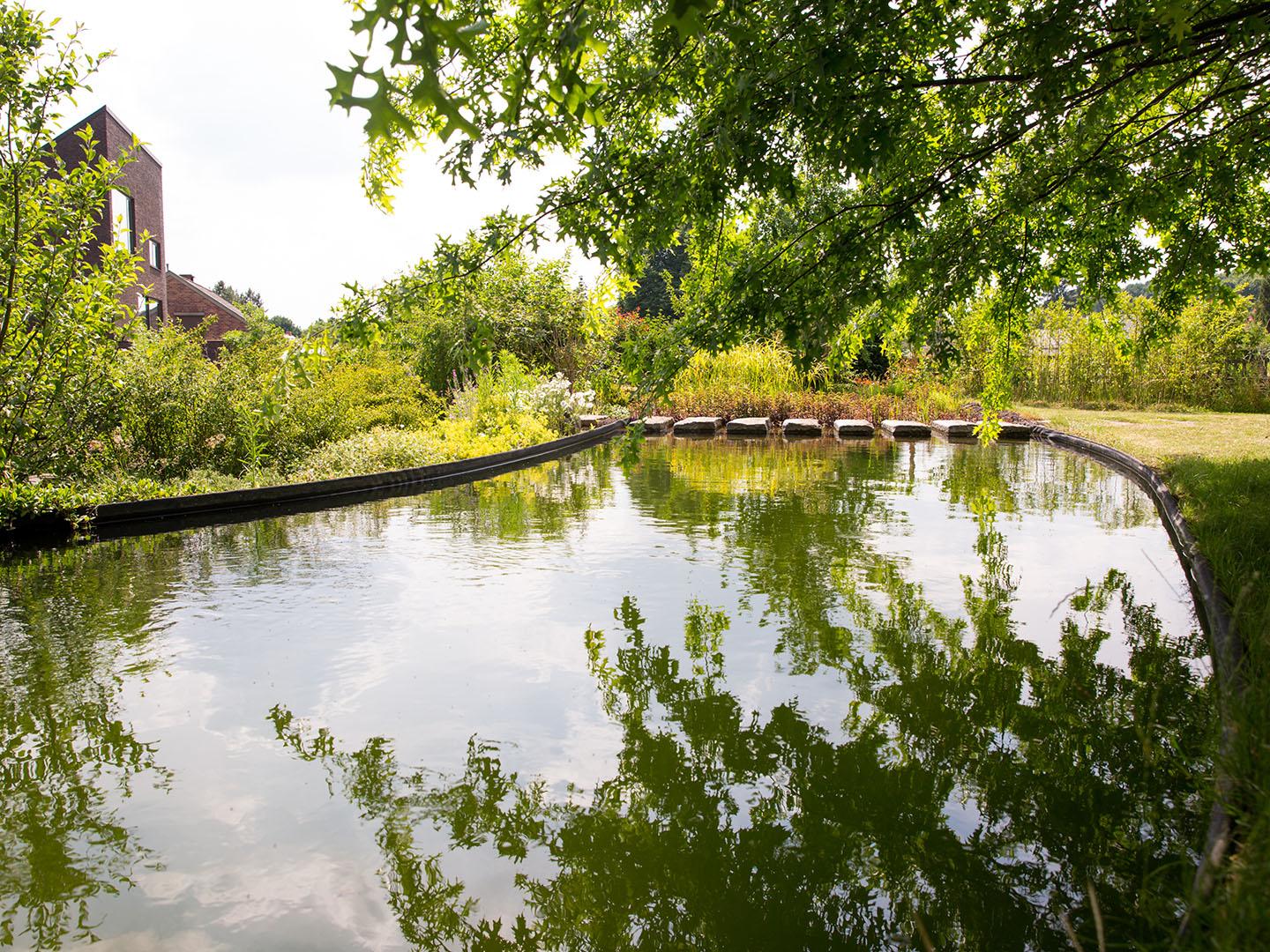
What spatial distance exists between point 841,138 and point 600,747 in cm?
337

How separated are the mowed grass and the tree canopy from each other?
2227 mm

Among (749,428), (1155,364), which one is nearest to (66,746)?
(749,428)

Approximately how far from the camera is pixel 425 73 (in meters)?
1.45

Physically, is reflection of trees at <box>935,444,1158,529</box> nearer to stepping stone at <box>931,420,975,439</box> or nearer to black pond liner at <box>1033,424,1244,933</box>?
black pond liner at <box>1033,424,1244,933</box>

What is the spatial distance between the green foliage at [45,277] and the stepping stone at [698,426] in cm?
1371

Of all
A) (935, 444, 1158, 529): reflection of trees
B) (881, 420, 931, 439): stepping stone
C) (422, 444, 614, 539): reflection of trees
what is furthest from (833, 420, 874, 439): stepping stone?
(422, 444, 614, 539): reflection of trees

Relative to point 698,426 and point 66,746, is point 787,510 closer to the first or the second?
point 66,746

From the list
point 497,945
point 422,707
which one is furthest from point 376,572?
point 497,945

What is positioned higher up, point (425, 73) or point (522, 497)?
point (425, 73)

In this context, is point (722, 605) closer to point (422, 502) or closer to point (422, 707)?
point (422, 707)

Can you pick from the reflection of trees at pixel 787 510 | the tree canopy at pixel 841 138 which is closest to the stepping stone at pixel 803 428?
the reflection of trees at pixel 787 510

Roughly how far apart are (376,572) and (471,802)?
367cm

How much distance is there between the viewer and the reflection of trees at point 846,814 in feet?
8.02

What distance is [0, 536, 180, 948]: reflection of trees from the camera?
2592 mm
